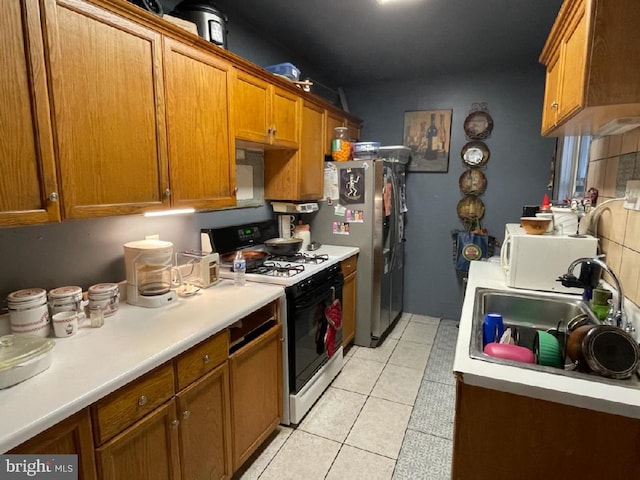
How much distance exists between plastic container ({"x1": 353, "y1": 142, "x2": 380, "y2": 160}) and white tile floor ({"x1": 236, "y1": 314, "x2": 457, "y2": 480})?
5.78 ft

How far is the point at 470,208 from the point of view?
356cm

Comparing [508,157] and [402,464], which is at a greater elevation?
[508,157]

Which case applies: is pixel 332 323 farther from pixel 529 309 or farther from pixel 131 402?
pixel 131 402

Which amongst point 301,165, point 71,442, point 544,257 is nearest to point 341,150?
point 301,165

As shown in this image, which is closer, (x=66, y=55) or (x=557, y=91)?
(x=66, y=55)

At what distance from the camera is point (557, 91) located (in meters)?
1.64

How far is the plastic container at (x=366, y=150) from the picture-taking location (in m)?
3.18

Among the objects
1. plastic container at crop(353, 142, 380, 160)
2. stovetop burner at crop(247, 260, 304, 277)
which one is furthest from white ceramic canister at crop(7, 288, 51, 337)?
plastic container at crop(353, 142, 380, 160)

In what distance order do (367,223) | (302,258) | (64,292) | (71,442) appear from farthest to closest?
(367,223) → (302,258) → (64,292) → (71,442)

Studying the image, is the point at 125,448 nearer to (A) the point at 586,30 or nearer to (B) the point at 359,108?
(A) the point at 586,30

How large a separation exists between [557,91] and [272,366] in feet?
6.43

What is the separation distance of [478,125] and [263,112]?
227 cm

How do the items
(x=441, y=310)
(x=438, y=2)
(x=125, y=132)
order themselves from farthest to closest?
(x=441, y=310)
(x=438, y=2)
(x=125, y=132)

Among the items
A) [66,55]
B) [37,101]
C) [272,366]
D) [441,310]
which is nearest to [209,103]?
[66,55]
